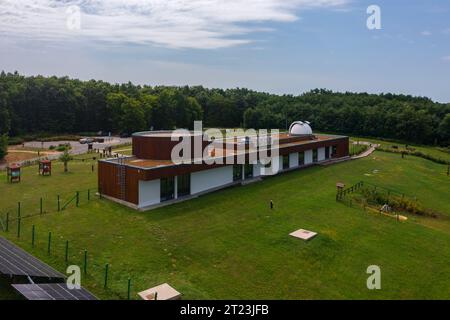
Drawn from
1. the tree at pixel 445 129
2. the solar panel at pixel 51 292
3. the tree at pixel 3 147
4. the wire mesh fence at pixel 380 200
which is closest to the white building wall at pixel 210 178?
the wire mesh fence at pixel 380 200

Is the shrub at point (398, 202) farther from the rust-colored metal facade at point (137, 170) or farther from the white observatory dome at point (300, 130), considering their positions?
the white observatory dome at point (300, 130)

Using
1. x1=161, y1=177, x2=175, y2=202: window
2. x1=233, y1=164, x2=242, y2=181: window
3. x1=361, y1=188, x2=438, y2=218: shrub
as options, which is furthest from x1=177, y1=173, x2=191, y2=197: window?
x1=361, y1=188, x2=438, y2=218: shrub

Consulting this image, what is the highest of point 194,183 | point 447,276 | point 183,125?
point 183,125

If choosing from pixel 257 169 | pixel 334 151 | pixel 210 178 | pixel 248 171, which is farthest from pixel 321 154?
pixel 210 178

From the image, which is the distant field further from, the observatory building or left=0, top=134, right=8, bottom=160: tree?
left=0, top=134, right=8, bottom=160: tree
